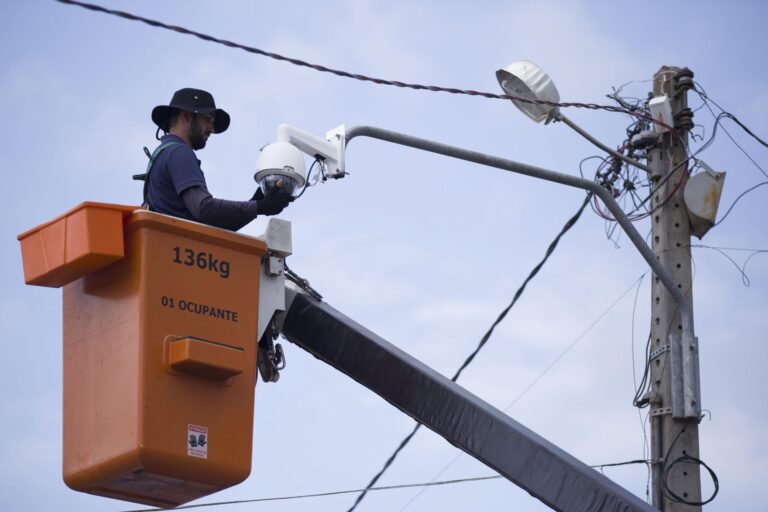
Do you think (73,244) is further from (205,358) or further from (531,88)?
A: (531,88)

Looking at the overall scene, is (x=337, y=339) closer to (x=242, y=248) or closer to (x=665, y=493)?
(x=242, y=248)

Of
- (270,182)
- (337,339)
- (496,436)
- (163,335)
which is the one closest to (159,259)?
(163,335)

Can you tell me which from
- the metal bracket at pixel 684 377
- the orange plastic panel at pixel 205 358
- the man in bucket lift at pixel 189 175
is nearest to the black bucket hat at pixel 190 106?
the man in bucket lift at pixel 189 175

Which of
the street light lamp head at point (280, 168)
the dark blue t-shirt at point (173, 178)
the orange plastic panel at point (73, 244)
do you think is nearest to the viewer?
the orange plastic panel at point (73, 244)

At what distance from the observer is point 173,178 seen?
24.4ft

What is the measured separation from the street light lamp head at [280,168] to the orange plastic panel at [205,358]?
102cm

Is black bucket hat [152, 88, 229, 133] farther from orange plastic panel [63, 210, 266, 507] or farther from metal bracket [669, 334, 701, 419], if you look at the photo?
metal bracket [669, 334, 701, 419]

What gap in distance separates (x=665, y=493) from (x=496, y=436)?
2.54 m

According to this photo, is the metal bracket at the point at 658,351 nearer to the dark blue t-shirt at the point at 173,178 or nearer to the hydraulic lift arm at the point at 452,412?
the hydraulic lift arm at the point at 452,412

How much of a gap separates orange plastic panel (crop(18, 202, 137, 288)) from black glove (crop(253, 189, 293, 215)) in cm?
82

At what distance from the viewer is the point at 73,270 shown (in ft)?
23.0

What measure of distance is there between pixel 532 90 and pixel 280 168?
3534 mm

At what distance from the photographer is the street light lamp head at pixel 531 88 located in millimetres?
10602

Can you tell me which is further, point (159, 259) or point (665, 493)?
point (665, 493)
